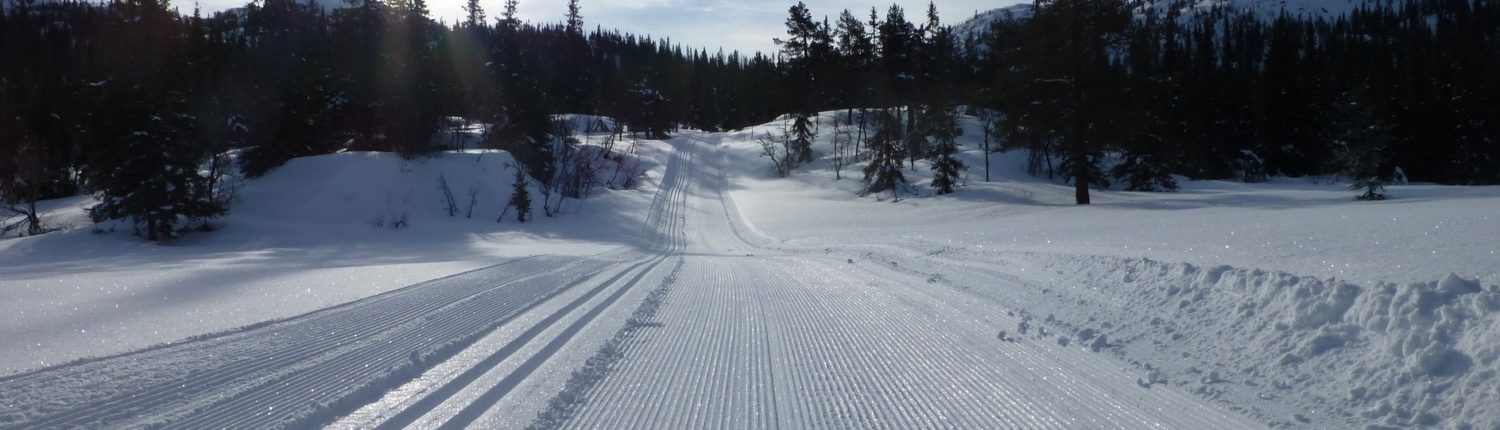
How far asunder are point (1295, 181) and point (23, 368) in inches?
2200

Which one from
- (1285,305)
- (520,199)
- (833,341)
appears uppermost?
(520,199)

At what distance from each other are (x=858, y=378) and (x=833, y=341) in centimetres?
130

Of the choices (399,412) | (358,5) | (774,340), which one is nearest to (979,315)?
(774,340)

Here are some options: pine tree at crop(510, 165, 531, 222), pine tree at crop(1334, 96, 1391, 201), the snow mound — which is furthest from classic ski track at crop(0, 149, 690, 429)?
pine tree at crop(1334, 96, 1391, 201)

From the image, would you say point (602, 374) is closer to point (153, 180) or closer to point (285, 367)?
point (285, 367)

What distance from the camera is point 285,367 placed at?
515cm

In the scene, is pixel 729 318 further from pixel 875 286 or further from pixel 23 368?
pixel 23 368

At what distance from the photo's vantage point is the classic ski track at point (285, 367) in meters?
4.14

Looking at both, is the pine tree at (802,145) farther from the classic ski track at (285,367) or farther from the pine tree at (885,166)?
the classic ski track at (285,367)

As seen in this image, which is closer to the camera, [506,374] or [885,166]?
[506,374]

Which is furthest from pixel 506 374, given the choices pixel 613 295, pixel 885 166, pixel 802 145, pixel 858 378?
pixel 802 145

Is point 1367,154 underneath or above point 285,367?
above

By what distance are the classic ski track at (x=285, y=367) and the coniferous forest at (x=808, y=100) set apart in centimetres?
2214

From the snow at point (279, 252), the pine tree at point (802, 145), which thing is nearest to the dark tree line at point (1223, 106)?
the pine tree at point (802, 145)
